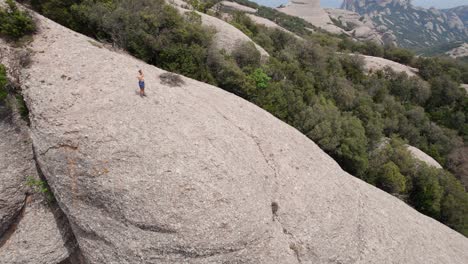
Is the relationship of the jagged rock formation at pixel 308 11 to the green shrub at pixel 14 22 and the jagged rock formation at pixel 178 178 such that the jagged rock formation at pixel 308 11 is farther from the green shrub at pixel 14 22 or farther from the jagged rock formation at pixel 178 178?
the green shrub at pixel 14 22

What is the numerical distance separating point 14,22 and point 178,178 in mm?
14660

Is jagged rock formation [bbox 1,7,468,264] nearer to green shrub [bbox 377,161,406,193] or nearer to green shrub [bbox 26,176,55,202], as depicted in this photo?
green shrub [bbox 26,176,55,202]

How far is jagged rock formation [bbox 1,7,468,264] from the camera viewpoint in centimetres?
1119

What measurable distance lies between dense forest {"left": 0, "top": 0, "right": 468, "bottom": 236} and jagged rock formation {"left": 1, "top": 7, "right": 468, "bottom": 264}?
439 centimetres

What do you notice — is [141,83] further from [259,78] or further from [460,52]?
[460,52]

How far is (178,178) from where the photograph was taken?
37.9ft

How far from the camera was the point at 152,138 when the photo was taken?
1223 cm

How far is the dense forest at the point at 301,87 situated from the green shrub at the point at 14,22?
0.05 m

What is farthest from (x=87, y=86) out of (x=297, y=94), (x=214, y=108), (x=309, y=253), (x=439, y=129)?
(x=439, y=129)

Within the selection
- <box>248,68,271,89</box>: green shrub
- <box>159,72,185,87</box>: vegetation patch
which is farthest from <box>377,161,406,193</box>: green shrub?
<box>159,72,185,87</box>: vegetation patch

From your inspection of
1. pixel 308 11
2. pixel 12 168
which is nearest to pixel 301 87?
pixel 12 168

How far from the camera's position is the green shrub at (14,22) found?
15172 millimetres

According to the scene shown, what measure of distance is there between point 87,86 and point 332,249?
16218mm

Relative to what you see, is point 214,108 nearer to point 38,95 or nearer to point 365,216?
point 38,95
